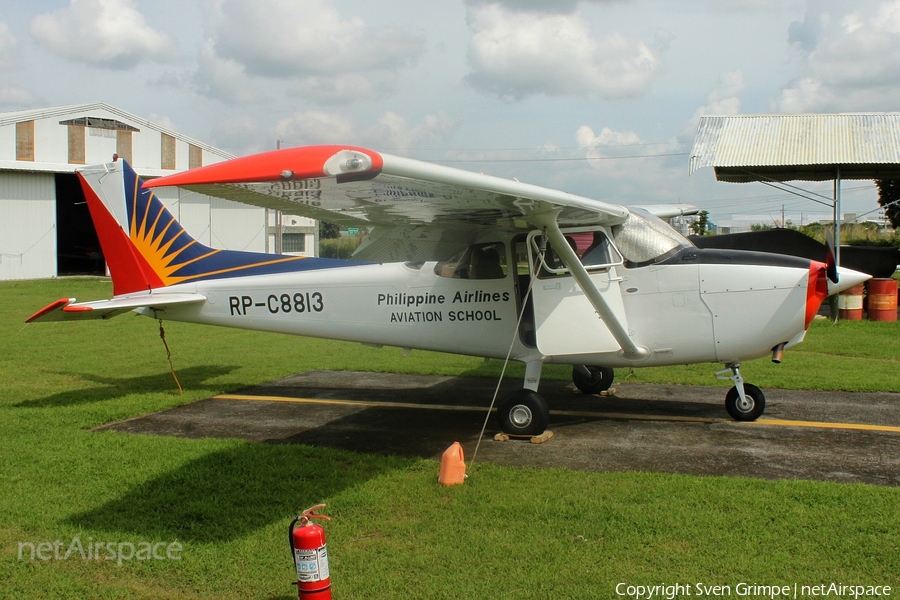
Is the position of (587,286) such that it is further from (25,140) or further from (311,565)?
(25,140)

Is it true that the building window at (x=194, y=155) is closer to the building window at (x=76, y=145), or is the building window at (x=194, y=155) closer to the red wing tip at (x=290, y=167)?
the building window at (x=76, y=145)

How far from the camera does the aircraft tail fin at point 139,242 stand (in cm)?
948

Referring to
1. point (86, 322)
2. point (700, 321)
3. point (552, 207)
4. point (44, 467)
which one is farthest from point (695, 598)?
point (86, 322)

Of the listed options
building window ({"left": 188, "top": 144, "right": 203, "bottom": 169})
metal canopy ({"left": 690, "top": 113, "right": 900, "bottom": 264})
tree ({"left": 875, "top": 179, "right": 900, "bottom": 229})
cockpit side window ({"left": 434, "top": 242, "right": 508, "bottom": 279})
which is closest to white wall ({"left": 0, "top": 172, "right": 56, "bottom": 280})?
building window ({"left": 188, "top": 144, "right": 203, "bottom": 169})

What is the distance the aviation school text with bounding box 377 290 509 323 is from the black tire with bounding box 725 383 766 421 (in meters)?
2.65

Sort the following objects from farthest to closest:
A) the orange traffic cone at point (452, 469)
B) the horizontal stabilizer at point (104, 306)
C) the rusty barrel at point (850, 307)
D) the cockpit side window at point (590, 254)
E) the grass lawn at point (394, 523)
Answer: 1. the rusty barrel at point (850, 307)
2. the horizontal stabilizer at point (104, 306)
3. the cockpit side window at point (590, 254)
4. the orange traffic cone at point (452, 469)
5. the grass lawn at point (394, 523)

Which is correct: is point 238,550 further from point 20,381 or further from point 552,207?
point 20,381

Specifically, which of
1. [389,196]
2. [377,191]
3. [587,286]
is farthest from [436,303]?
[377,191]

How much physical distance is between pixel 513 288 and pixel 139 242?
5.01 meters

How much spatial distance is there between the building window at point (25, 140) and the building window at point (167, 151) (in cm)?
546

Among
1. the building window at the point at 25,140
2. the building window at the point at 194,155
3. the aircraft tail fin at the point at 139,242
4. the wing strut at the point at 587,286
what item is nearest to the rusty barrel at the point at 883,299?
the wing strut at the point at 587,286

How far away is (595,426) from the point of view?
789 cm

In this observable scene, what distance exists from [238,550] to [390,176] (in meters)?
2.56

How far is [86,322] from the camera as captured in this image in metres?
17.6
